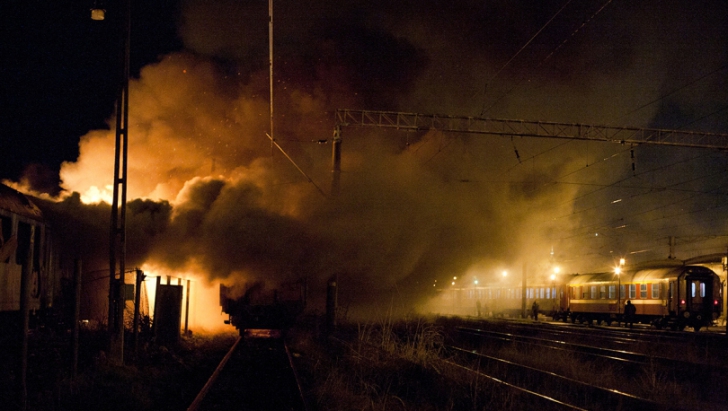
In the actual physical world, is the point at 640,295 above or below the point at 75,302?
below

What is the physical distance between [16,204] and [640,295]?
104 ft

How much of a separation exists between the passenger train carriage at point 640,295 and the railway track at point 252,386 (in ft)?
77.0

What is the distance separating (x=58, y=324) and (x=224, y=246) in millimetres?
6318

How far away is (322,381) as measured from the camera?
12695 mm

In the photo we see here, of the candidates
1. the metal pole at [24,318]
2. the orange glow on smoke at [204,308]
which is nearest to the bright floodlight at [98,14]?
the metal pole at [24,318]

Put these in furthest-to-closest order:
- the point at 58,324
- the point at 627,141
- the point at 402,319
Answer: the point at 402,319, the point at 627,141, the point at 58,324

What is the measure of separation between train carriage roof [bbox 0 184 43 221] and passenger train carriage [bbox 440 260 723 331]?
29217 mm

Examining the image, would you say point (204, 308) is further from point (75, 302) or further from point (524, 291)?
point (524, 291)

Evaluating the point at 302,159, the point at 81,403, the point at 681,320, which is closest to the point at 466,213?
the point at 302,159

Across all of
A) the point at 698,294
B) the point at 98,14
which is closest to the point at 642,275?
the point at 698,294

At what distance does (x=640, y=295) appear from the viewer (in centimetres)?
3544

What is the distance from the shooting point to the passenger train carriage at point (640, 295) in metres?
32.2

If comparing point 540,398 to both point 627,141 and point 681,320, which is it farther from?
point 681,320

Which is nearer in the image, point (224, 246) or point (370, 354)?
point (370, 354)
